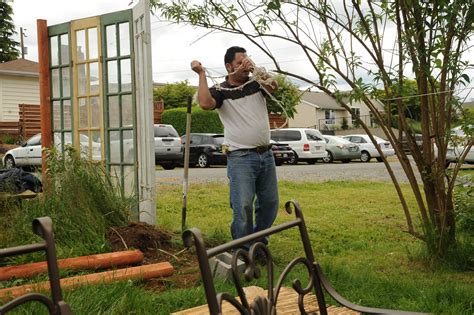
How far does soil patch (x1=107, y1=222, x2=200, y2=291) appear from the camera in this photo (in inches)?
200

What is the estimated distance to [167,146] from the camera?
21.2 metres

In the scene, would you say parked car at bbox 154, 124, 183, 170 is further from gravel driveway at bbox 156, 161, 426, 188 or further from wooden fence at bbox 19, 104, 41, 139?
wooden fence at bbox 19, 104, 41, 139

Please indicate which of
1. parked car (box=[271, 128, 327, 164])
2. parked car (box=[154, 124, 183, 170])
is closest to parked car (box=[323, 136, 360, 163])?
parked car (box=[271, 128, 327, 164])

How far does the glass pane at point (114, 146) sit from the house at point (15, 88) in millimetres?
25812

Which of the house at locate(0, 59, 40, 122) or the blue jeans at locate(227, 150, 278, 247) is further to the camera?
the house at locate(0, 59, 40, 122)

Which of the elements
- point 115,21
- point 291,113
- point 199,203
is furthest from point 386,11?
point 199,203

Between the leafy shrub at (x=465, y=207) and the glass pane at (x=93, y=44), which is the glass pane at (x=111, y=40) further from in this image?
the leafy shrub at (x=465, y=207)

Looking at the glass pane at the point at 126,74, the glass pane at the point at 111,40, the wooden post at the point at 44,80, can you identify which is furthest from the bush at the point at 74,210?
the wooden post at the point at 44,80

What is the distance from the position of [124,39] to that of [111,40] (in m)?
0.23

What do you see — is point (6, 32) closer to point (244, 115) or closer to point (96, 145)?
point (96, 145)

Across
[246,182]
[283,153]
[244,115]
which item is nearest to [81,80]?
[244,115]

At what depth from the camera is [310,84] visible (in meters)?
4.96

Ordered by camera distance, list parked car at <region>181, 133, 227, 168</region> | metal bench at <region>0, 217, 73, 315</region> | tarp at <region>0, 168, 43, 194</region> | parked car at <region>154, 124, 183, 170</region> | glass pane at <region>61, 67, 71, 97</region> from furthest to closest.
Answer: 1. parked car at <region>181, 133, 227, 168</region>
2. parked car at <region>154, 124, 183, 170</region>
3. glass pane at <region>61, 67, 71, 97</region>
4. tarp at <region>0, 168, 43, 194</region>
5. metal bench at <region>0, 217, 73, 315</region>

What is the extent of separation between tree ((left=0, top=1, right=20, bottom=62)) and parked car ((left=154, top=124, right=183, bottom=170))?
2443 cm
